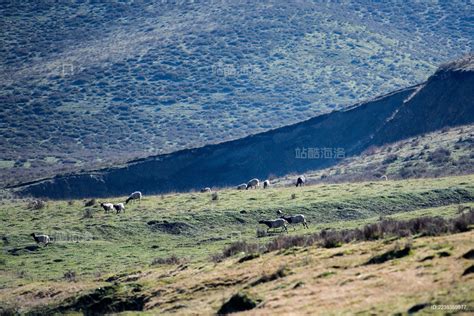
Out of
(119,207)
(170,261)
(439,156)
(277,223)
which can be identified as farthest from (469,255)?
(439,156)

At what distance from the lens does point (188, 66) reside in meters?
160

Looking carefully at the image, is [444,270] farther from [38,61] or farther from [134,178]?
[38,61]

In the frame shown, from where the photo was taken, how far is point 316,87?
149625 mm

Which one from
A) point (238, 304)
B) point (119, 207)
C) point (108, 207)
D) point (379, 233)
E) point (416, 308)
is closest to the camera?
point (416, 308)

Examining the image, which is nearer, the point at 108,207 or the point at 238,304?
the point at 238,304

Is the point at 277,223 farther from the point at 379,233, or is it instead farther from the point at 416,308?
the point at 416,308

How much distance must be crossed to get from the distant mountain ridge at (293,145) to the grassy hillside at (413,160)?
5.52 meters

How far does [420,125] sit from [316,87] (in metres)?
64.5

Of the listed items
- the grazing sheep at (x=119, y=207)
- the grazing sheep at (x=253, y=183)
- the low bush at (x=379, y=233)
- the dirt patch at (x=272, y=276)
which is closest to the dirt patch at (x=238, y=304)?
the dirt patch at (x=272, y=276)

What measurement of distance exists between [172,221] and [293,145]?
165 feet

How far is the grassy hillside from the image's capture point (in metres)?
64.8

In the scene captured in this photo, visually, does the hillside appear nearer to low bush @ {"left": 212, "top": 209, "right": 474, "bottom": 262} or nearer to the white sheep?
the white sheep

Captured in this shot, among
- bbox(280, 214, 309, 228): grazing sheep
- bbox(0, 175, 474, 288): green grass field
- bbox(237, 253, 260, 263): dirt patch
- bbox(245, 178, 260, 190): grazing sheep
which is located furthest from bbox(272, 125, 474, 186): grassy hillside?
bbox(237, 253, 260, 263): dirt patch

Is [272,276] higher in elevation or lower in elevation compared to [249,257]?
higher
